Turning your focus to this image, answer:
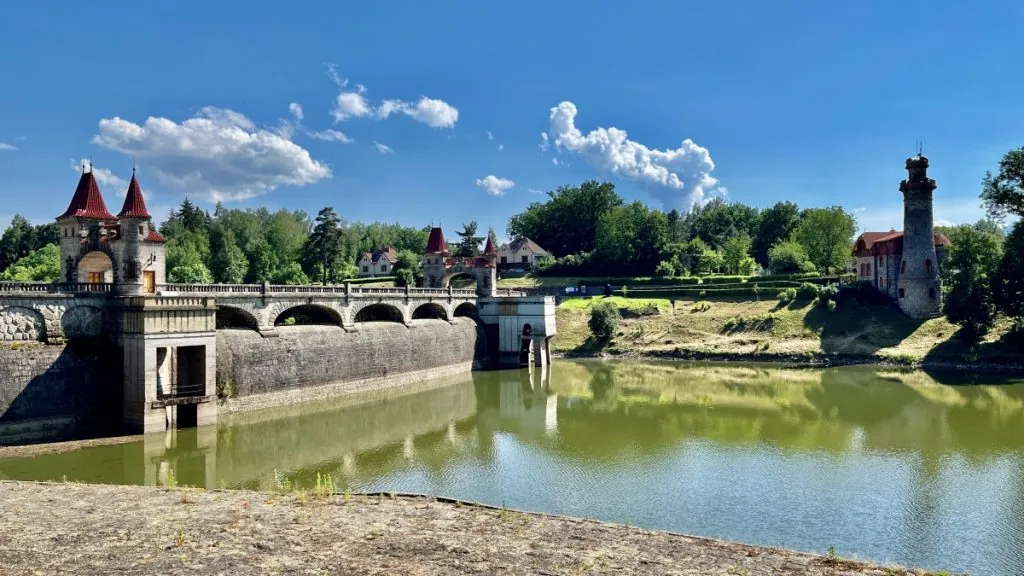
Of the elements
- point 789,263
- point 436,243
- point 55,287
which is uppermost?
point 436,243

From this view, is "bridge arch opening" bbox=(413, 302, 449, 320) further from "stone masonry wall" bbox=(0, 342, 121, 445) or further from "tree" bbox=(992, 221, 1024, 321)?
"tree" bbox=(992, 221, 1024, 321)

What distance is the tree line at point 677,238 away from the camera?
8500cm

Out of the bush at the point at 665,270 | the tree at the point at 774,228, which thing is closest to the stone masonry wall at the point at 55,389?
the bush at the point at 665,270

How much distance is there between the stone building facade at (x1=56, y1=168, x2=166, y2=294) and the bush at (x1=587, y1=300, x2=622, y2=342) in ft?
124

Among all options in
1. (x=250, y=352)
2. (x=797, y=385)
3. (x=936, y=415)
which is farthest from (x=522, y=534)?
(x=797, y=385)

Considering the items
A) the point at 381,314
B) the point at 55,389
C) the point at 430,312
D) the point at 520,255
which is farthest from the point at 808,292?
the point at 55,389

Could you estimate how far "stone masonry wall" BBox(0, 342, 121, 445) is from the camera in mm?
26359

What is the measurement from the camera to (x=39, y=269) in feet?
224

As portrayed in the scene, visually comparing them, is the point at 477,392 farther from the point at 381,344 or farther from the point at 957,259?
the point at 957,259

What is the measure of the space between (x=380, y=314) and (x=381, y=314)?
0.08 meters

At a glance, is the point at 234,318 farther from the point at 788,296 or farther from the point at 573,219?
the point at 573,219

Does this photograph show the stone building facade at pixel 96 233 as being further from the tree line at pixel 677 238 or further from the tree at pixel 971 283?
the tree line at pixel 677 238

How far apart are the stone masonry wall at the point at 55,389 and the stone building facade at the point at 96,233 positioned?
14.7 ft

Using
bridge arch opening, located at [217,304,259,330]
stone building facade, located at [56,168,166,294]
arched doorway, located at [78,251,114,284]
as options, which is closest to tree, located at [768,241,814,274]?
bridge arch opening, located at [217,304,259,330]
